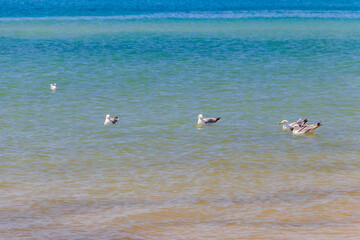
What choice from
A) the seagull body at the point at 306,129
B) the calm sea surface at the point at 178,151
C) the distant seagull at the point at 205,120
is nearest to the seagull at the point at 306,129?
the seagull body at the point at 306,129

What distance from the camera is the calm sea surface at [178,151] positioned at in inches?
547

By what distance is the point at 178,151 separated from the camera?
20078 millimetres

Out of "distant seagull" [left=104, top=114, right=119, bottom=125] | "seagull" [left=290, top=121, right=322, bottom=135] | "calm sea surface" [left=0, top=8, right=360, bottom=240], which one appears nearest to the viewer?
"calm sea surface" [left=0, top=8, right=360, bottom=240]

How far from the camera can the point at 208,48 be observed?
54.2m

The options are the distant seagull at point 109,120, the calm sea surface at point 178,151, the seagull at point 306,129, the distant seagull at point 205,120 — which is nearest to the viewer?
the calm sea surface at point 178,151

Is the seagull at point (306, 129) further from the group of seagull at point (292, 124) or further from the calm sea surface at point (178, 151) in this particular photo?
the calm sea surface at point (178, 151)

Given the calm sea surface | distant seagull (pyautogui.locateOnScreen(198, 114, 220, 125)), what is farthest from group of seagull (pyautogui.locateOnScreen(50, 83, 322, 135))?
the calm sea surface

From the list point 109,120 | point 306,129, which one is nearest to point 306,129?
point 306,129

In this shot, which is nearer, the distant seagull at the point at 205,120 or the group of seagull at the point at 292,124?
the group of seagull at the point at 292,124

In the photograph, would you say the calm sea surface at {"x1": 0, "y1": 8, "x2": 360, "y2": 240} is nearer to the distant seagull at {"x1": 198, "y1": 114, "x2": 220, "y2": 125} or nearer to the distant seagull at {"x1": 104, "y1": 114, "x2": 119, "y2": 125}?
the distant seagull at {"x1": 198, "y1": 114, "x2": 220, "y2": 125}

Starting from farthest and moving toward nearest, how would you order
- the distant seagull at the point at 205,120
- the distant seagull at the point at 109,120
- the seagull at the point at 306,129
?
the distant seagull at the point at 109,120 → the distant seagull at the point at 205,120 → the seagull at the point at 306,129

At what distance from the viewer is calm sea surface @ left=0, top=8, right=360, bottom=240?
13891 millimetres

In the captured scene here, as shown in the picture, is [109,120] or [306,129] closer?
[306,129]

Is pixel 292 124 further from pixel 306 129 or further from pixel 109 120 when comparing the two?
pixel 109 120
